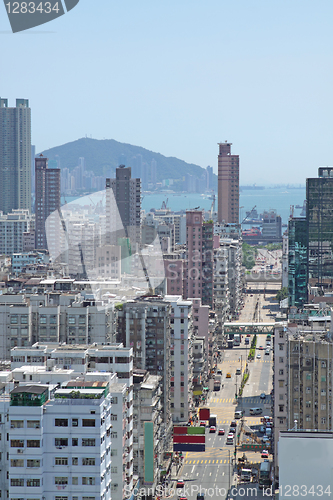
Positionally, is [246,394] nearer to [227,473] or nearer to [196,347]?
[196,347]

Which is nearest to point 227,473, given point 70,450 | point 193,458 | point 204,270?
point 193,458

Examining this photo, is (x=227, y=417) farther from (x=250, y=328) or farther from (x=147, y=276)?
(x=250, y=328)

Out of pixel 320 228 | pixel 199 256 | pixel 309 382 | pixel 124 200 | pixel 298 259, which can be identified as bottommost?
pixel 309 382

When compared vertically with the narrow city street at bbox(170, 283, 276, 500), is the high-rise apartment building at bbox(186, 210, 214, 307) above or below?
above

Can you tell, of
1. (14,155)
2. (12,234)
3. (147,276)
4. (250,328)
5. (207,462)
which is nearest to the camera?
(207,462)

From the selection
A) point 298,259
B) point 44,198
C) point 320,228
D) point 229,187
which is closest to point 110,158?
point 229,187

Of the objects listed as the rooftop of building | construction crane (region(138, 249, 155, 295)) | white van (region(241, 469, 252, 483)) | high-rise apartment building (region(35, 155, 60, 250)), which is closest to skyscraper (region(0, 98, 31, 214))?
high-rise apartment building (region(35, 155, 60, 250))

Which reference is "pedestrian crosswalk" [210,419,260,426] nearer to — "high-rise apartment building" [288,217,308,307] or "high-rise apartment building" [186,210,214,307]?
"high-rise apartment building" [186,210,214,307]
